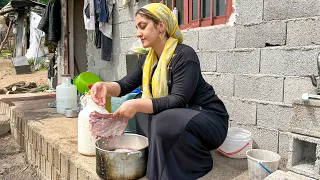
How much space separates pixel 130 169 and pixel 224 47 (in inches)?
61.3

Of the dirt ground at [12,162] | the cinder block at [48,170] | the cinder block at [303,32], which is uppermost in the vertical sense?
the cinder block at [303,32]

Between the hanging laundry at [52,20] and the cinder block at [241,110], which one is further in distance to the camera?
the hanging laundry at [52,20]

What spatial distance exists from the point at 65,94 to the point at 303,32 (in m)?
2.68

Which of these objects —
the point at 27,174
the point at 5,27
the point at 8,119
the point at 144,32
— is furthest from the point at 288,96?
the point at 5,27

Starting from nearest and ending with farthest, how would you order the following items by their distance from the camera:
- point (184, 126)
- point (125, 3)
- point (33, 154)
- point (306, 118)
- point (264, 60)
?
1. point (306, 118)
2. point (184, 126)
3. point (264, 60)
4. point (33, 154)
5. point (125, 3)

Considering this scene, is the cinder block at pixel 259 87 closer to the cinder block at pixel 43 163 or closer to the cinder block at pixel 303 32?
the cinder block at pixel 303 32

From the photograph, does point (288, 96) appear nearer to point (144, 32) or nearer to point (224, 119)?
point (224, 119)

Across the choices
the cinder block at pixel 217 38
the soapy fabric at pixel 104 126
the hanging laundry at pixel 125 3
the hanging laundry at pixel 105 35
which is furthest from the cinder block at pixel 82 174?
the hanging laundry at pixel 105 35

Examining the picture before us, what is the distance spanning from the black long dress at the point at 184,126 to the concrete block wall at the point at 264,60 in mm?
670

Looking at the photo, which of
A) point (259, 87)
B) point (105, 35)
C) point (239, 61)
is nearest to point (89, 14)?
point (105, 35)

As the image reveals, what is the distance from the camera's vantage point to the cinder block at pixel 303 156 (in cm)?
160

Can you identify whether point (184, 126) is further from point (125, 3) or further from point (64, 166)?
point (125, 3)

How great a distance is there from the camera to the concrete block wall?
2279 millimetres

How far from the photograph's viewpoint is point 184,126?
5.79ft
